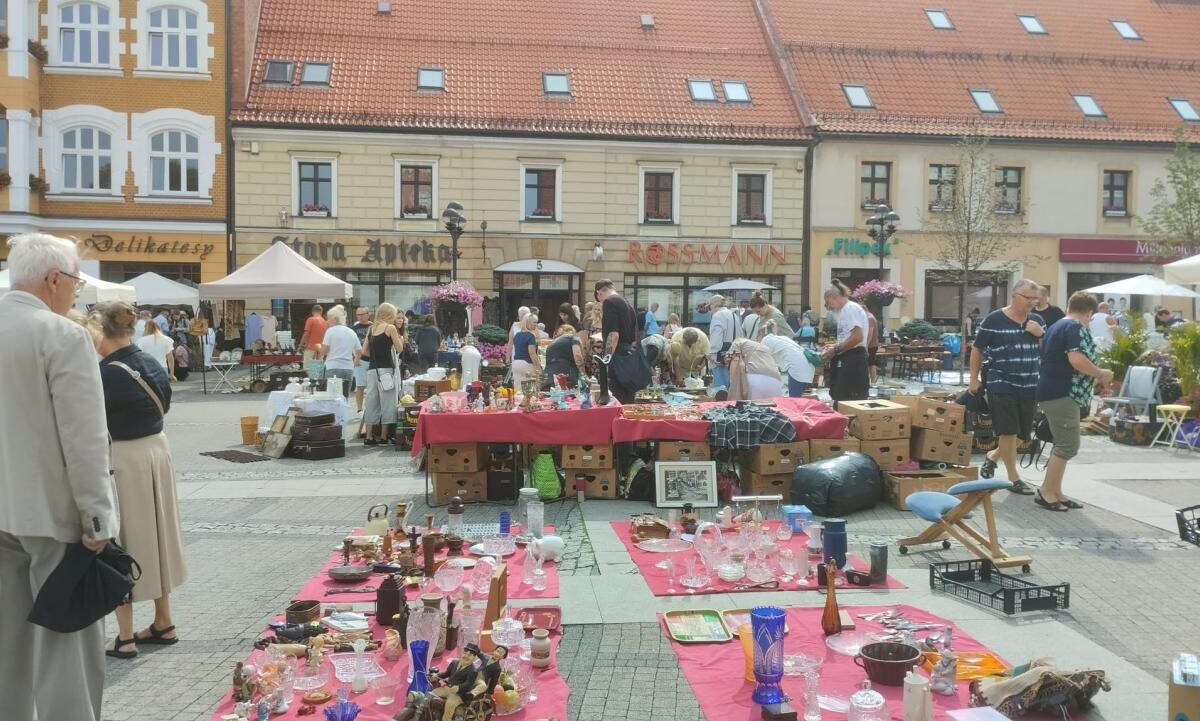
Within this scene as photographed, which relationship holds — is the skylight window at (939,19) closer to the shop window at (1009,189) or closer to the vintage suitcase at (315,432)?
the shop window at (1009,189)

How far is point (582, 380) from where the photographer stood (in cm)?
985

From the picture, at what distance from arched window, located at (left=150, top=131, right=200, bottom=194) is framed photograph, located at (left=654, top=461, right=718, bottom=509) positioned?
20.7m

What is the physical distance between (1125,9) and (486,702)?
36.5 meters

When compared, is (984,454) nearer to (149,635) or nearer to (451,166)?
(149,635)

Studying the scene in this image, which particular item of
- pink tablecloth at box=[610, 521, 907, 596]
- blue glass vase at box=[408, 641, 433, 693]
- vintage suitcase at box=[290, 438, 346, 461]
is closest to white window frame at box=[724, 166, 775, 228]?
vintage suitcase at box=[290, 438, 346, 461]

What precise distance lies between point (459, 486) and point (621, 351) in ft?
8.00

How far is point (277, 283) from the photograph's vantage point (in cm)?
1520

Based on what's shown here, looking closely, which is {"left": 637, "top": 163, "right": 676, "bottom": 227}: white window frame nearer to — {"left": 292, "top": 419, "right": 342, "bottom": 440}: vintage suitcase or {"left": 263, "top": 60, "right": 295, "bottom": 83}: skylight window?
{"left": 263, "top": 60, "right": 295, "bottom": 83}: skylight window

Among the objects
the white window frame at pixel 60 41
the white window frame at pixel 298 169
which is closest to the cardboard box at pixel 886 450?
the white window frame at pixel 298 169

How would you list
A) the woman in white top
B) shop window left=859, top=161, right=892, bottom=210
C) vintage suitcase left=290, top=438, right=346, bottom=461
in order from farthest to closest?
shop window left=859, top=161, right=892, bottom=210 → the woman in white top → vintage suitcase left=290, top=438, right=346, bottom=461

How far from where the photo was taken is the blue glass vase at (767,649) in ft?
14.4

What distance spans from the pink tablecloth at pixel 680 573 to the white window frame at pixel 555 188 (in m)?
19.6

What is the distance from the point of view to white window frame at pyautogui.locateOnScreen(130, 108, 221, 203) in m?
24.9

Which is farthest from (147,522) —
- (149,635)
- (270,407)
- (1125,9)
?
(1125,9)
